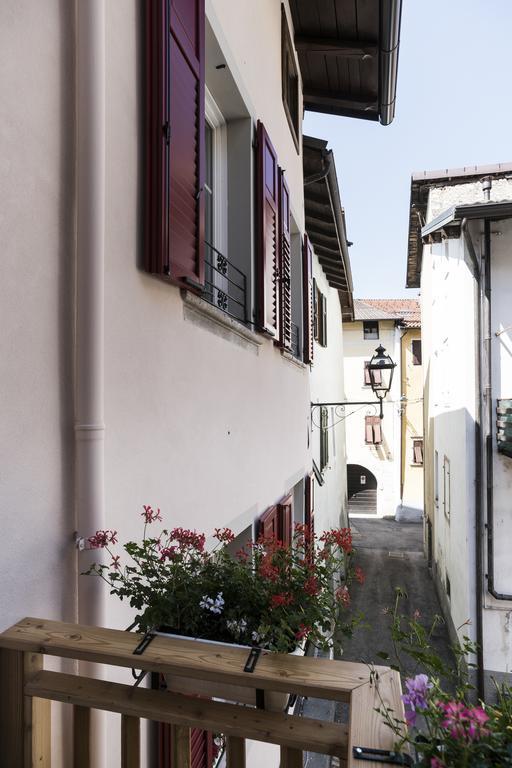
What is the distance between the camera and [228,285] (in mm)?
4082

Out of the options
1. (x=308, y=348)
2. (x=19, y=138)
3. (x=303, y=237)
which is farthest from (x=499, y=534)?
(x=19, y=138)

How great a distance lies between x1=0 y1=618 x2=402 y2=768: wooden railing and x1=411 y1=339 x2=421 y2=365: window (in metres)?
22.3

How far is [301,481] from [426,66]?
26.9 ft

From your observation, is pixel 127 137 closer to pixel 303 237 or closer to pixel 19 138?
pixel 19 138

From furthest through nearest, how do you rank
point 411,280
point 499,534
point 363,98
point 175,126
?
point 411,280
point 499,534
point 363,98
point 175,126

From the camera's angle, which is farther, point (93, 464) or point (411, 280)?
point (411, 280)

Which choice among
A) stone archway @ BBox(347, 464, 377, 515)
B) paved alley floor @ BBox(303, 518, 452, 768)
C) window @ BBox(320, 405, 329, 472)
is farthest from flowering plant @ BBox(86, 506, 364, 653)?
stone archway @ BBox(347, 464, 377, 515)

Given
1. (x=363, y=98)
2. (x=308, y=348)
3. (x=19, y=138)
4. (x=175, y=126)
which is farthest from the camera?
(x=363, y=98)

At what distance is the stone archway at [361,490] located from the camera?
23.3 meters

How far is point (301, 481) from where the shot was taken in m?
7.05

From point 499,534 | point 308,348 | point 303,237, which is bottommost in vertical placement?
point 499,534

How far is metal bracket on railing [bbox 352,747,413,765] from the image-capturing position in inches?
40.6

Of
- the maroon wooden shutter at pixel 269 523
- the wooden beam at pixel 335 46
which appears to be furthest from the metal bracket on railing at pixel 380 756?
the wooden beam at pixel 335 46

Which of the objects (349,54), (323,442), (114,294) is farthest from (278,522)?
(323,442)
